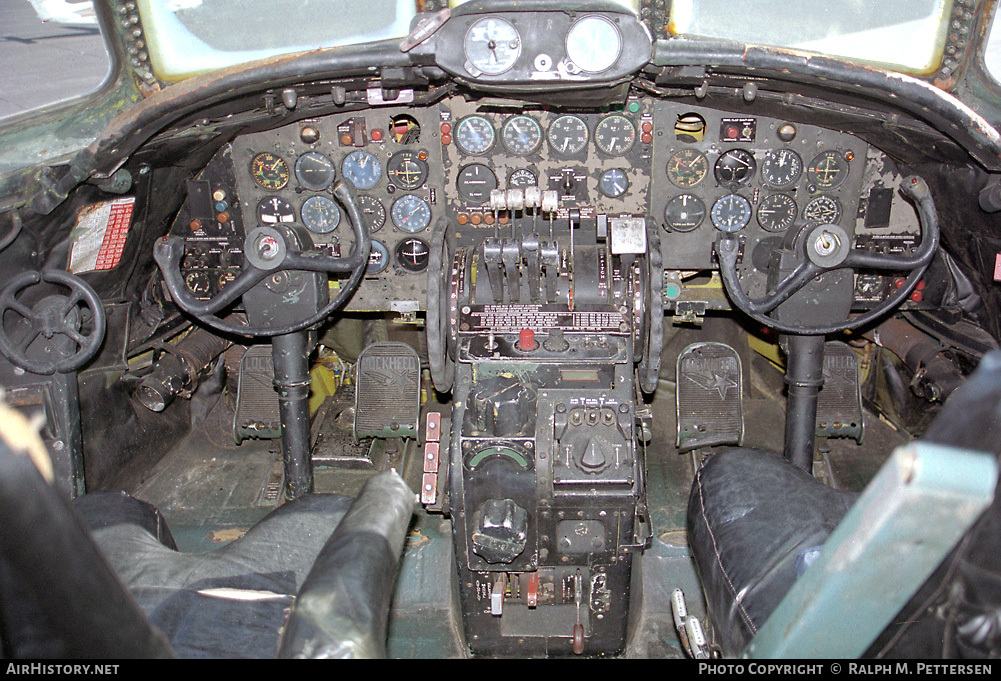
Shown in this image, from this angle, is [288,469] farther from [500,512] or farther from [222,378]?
[500,512]

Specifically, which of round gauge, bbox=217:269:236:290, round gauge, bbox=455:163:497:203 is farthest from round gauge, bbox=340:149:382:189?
round gauge, bbox=217:269:236:290

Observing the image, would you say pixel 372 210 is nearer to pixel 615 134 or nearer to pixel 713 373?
pixel 615 134

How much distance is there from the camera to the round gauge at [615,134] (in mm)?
3283

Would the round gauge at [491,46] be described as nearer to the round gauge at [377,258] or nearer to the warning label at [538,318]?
the warning label at [538,318]

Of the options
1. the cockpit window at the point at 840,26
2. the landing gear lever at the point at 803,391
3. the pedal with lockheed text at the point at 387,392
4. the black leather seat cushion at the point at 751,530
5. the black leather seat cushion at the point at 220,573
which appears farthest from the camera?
the pedal with lockheed text at the point at 387,392

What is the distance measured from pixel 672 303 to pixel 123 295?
2.57 metres

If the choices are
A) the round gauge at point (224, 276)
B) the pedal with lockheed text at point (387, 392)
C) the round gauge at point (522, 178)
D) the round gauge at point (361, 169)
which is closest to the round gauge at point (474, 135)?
the round gauge at point (522, 178)

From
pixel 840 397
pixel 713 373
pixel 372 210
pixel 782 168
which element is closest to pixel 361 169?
pixel 372 210

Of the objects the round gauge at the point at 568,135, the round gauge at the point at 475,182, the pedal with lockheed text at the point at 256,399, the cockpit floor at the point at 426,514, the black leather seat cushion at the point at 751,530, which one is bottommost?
the cockpit floor at the point at 426,514

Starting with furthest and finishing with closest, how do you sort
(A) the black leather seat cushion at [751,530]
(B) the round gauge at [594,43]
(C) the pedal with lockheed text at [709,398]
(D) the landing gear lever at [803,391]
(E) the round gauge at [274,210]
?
1. (C) the pedal with lockheed text at [709,398]
2. (E) the round gauge at [274,210]
3. (D) the landing gear lever at [803,391]
4. (B) the round gauge at [594,43]
5. (A) the black leather seat cushion at [751,530]

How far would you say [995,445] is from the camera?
81cm

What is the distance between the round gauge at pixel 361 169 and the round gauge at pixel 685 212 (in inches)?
54.9

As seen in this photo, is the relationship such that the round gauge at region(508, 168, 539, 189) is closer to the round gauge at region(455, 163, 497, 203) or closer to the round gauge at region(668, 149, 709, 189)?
the round gauge at region(455, 163, 497, 203)

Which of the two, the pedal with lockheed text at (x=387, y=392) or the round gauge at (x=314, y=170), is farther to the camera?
the pedal with lockheed text at (x=387, y=392)
